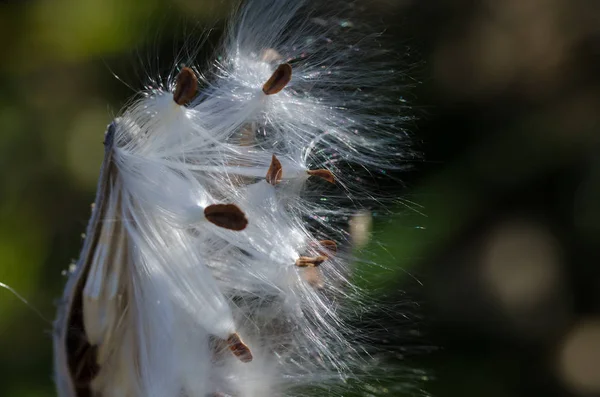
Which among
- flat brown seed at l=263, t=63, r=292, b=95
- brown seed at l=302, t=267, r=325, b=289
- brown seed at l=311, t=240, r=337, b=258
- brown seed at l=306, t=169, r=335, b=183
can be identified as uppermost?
flat brown seed at l=263, t=63, r=292, b=95

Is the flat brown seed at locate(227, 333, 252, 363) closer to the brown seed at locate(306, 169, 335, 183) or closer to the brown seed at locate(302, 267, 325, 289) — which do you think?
the brown seed at locate(302, 267, 325, 289)

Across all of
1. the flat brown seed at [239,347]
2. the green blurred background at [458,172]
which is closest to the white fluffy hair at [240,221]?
the flat brown seed at [239,347]

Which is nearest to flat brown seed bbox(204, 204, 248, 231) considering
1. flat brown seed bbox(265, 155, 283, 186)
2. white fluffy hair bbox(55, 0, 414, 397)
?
white fluffy hair bbox(55, 0, 414, 397)

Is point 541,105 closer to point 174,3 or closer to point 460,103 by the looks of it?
point 460,103

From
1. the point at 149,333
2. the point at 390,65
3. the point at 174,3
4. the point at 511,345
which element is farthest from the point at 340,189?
→ the point at 511,345

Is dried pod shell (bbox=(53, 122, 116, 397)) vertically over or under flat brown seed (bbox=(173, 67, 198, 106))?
under
